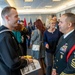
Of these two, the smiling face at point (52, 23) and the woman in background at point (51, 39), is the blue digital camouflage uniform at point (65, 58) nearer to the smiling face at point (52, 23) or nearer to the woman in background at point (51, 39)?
the woman in background at point (51, 39)

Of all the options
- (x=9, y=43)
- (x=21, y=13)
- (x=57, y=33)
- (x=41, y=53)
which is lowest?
(x=21, y=13)

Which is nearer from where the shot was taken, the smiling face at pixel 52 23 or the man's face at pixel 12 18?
the man's face at pixel 12 18

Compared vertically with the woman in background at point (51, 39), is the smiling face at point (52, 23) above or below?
above

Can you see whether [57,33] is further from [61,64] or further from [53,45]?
[61,64]

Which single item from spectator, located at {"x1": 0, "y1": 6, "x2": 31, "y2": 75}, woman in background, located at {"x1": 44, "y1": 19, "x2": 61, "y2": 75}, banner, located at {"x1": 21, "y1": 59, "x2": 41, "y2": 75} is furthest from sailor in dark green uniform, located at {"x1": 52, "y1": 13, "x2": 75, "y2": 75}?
woman in background, located at {"x1": 44, "y1": 19, "x2": 61, "y2": 75}

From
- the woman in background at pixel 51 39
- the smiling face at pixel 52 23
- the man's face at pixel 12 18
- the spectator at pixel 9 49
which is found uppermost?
the man's face at pixel 12 18

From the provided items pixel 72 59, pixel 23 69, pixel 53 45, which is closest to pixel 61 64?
pixel 72 59

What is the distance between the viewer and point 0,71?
1.79 metres

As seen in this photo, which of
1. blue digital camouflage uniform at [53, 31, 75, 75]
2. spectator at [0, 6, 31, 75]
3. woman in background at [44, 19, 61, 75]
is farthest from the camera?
woman in background at [44, 19, 61, 75]

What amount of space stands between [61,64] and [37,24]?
115 inches

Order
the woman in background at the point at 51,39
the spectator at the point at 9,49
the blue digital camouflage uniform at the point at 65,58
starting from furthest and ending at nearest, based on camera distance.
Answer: the woman in background at the point at 51,39, the blue digital camouflage uniform at the point at 65,58, the spectator at the point at 9,49

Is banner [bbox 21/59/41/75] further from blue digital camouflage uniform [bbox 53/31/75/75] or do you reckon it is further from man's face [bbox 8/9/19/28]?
man's face [bbox 8/9/19/28]

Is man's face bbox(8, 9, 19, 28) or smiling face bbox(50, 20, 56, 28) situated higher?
man's face bbox(8, 9, 19, 28)

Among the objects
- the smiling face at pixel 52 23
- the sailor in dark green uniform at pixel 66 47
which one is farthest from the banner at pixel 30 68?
the smiling face at pixel 52 23
